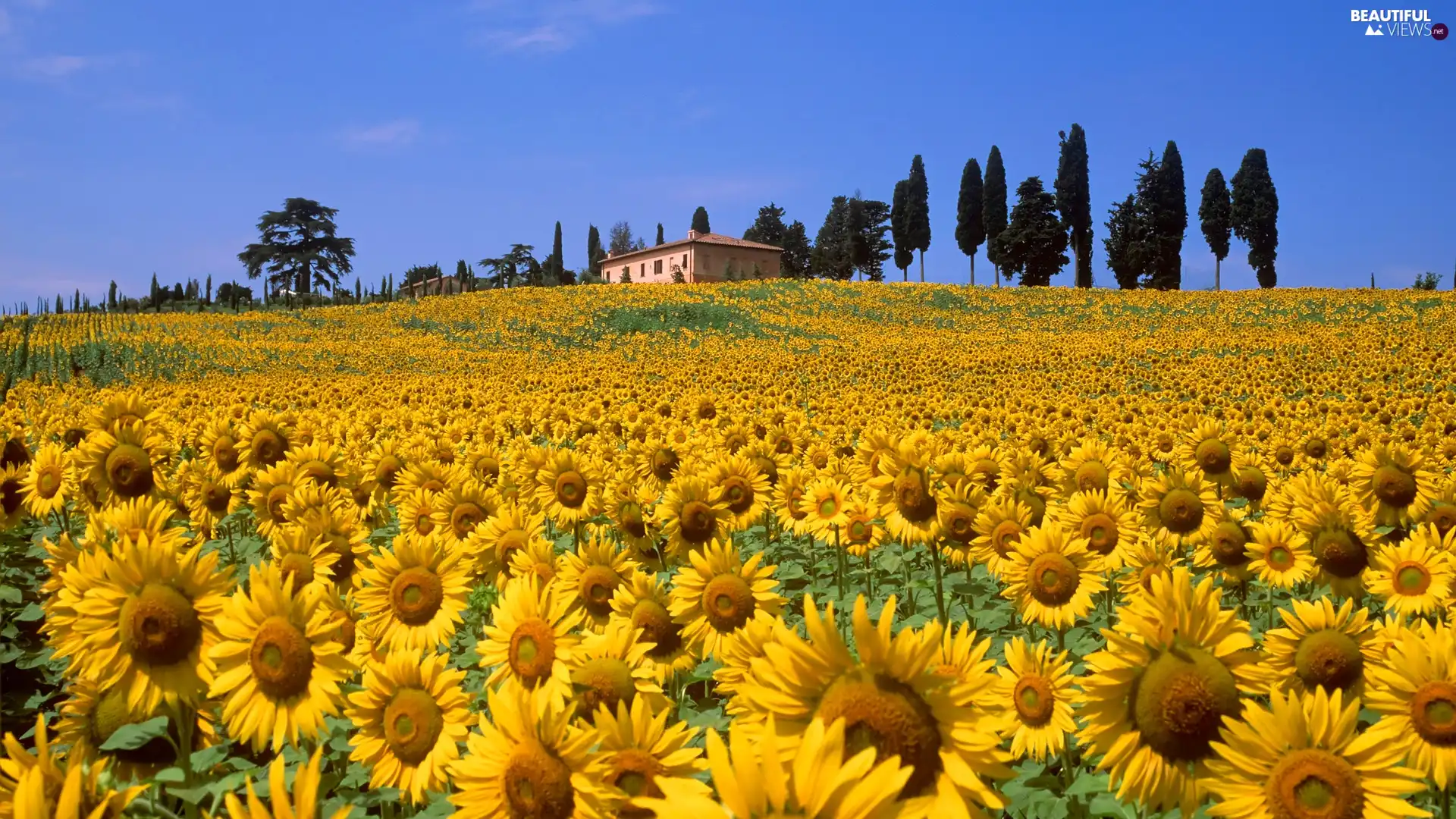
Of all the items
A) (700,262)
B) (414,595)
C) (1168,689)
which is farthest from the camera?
(700,262)

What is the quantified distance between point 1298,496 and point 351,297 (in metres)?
72.1

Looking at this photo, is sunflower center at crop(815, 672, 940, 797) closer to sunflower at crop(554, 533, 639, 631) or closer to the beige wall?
sunflower at crop(554, 533, 639, 631)

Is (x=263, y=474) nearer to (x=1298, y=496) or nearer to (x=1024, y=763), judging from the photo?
(x=1024, y=763)

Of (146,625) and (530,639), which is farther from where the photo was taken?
(530,639)

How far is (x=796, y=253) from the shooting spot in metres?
107

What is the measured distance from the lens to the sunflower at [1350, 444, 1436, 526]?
17.1 ft

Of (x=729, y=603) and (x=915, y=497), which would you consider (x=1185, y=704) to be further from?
(x=915, y=497)

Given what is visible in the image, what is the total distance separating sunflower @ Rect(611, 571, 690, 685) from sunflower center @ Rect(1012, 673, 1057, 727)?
4.21ft

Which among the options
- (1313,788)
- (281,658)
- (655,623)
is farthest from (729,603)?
(1313,788)

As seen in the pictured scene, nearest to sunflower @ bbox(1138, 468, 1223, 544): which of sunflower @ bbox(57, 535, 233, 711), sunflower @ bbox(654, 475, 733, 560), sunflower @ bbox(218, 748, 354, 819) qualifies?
sunflower @ bbox(654, 475, 733, 560)

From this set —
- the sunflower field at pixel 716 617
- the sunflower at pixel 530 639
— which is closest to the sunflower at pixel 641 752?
the sunflower field at pixel 716 617

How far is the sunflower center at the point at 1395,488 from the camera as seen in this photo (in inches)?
205

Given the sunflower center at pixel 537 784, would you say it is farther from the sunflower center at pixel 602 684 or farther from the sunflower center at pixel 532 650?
the sunflower center at pixel 532 650

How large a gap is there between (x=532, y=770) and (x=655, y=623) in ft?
5.32
